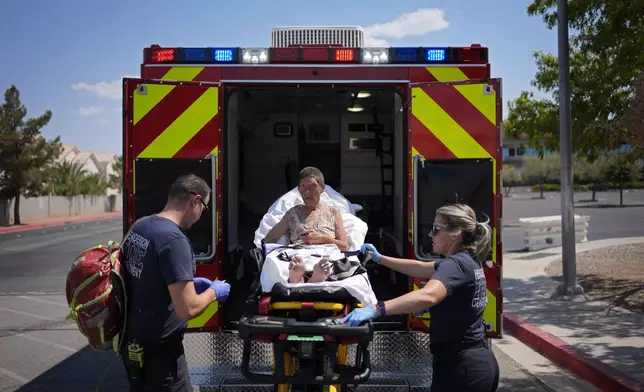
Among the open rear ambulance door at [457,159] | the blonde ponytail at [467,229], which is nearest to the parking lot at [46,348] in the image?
the open rear ambulance door at [457,159]

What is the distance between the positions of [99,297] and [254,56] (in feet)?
8.23

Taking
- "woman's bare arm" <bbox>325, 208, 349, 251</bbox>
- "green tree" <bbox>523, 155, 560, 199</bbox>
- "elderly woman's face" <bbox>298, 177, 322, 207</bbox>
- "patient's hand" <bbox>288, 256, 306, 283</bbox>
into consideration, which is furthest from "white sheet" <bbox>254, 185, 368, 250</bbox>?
"green tree" <bbox>523, 155, 560, 199</bbox>

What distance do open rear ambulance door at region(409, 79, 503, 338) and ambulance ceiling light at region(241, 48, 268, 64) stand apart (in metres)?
1.19

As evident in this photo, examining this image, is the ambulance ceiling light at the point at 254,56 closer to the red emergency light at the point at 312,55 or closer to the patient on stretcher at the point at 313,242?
the red emergency light at the point at 312,55

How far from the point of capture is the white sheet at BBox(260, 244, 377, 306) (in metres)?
3.63

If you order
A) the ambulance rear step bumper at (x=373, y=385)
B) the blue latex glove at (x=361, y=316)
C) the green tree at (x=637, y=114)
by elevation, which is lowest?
the ambulance rear step bumper at (x=373, y=385)

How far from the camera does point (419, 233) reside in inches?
185

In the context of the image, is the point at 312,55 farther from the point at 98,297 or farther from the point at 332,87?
the point at 98,297

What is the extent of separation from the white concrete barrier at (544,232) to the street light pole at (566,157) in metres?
7.34

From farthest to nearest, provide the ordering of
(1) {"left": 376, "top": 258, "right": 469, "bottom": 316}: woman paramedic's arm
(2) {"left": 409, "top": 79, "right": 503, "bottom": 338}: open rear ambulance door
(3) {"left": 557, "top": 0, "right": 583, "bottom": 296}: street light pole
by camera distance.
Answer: (3) {"left": 557, "top": 0, "right": 583, "bottom": 296}: street light pole, (2) {"left": 409, "top": 79, "right": 503, "bottom": 338}: open rear ambulance door, (1) {"left": 376, "top": 258, "right": 469, "bottom": 316}: woman paramedic's arm

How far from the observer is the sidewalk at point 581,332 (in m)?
5.79

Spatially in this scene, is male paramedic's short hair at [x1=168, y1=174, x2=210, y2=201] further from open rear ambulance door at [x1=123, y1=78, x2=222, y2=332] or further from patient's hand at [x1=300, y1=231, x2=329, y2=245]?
patient's hand at [x1=300, y1=231, x2=329, y2=245]

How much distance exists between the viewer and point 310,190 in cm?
509

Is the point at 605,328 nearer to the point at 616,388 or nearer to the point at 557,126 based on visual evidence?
the point at 616,388
